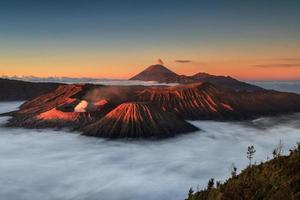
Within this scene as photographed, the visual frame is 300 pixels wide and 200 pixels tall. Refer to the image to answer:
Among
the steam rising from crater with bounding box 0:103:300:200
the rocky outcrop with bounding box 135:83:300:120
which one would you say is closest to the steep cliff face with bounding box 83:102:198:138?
the steam rising from crater with bounding box 0:103:300:200

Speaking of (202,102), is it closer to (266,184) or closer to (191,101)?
(191,101)

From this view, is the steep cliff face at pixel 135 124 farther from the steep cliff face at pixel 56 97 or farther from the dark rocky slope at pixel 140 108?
the steep cliff face at pixel 56 97

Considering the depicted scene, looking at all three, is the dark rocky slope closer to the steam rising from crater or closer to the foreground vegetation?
the steam rising from crater

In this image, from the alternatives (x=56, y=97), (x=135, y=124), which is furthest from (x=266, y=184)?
(x=56, y=97)

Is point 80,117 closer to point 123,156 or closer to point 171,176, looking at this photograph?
point 123,156

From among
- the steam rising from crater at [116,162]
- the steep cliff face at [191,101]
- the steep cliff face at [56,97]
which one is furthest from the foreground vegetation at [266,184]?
the steep cliff face at [56,97]
